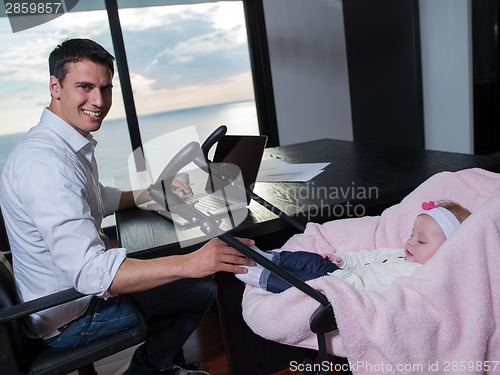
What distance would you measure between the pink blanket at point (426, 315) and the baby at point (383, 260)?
11 cm

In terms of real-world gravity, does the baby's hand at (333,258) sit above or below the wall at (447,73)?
below

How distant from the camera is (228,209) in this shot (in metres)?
1.34

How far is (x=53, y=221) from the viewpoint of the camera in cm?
100

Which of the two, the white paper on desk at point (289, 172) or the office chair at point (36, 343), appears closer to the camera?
the office chair at point (36, 343)

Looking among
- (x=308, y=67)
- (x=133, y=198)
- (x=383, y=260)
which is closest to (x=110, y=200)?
(x=133, y=198)

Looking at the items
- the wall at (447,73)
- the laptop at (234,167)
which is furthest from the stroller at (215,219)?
the wall at (447,73)

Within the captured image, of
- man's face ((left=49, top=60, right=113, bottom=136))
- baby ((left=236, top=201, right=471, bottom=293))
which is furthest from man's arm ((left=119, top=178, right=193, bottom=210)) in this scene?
baby ((left=236, top=201, right=471, bottom=293))

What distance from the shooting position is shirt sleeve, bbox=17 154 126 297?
995 mm

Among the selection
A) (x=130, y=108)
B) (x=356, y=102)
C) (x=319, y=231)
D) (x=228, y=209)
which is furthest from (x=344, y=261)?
(x=356, y=102)

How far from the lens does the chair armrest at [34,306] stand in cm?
96

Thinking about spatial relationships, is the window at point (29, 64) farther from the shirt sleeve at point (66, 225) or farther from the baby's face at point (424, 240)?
the baby's face at point (424, 240)

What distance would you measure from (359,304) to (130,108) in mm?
2996

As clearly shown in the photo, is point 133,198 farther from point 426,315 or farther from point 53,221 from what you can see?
point 426,315

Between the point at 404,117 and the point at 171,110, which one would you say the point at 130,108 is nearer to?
the point at 171,110
